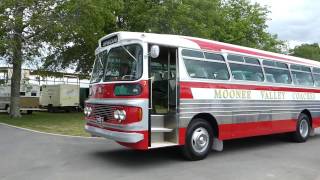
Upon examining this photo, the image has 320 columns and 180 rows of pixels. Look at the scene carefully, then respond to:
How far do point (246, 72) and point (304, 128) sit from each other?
157 inches

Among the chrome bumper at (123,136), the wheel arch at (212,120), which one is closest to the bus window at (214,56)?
the wheel arch at (212,120)

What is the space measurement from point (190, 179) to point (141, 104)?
6.40ft

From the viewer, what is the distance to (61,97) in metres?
38.1

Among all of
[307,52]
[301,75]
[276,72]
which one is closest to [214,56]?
[276,72]

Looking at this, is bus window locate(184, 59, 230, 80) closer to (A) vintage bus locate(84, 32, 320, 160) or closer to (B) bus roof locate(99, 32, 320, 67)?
(A) vintage bus locate(84, 32, 320, 160)

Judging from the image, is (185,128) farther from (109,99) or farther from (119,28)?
(119,28)

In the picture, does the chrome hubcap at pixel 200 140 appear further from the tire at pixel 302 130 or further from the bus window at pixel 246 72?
the tire at pixel 302 130

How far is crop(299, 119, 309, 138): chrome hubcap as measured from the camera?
49.7ft

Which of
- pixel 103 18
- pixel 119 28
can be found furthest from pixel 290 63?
pixel 119 28

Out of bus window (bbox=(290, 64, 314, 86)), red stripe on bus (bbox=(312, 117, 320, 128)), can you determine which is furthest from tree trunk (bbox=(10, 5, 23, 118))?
red stripe on bus (bbox=(312, 117, 320, 128))

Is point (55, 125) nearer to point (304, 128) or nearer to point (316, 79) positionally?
point (304, 128)

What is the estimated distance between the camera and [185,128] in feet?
34.9

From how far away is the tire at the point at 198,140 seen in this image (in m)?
10.8

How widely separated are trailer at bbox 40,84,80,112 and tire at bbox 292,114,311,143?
86.3ft
